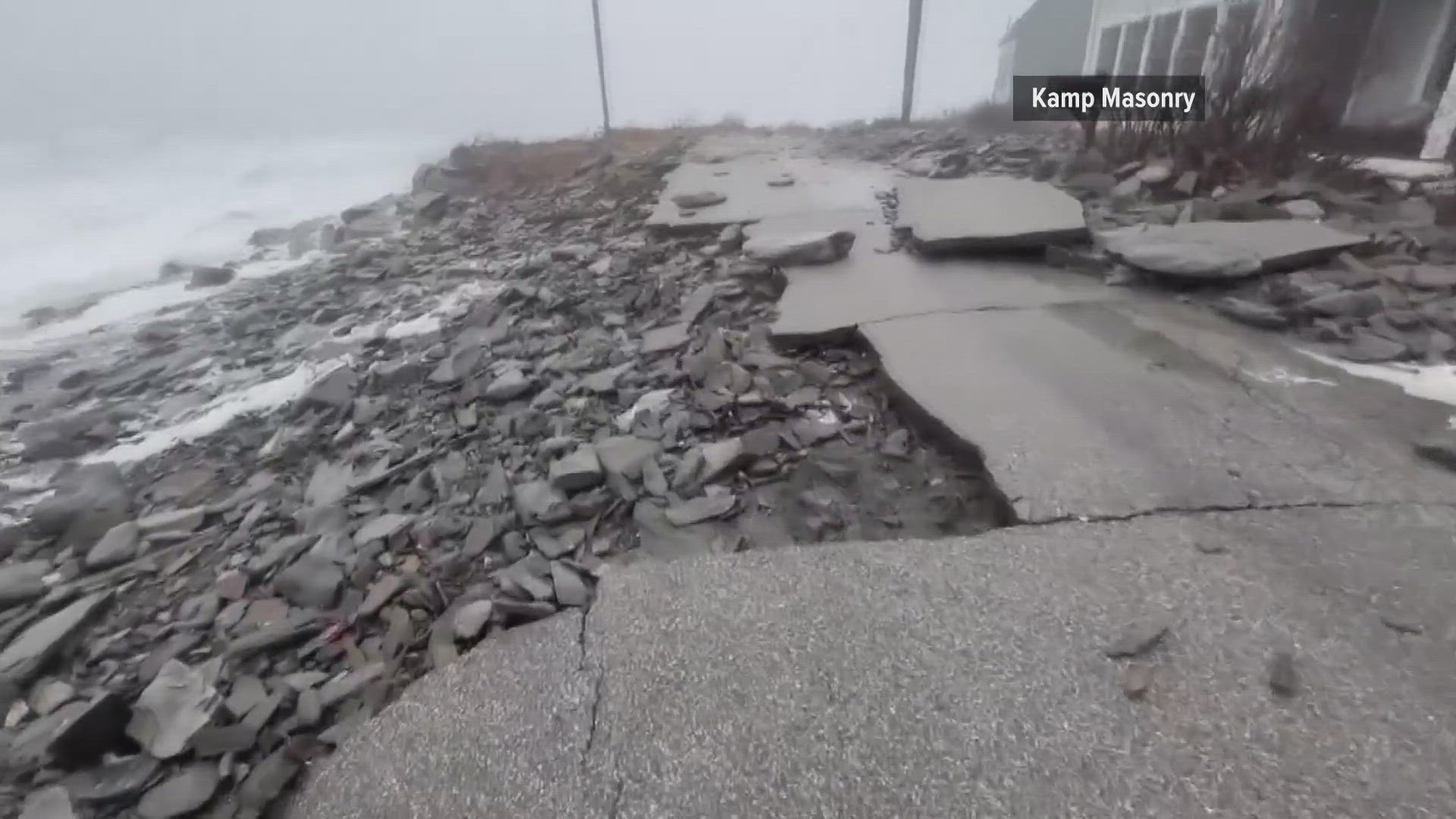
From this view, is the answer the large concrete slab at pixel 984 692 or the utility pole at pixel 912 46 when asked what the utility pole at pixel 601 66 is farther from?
the large concrete slab at pixel 984 692

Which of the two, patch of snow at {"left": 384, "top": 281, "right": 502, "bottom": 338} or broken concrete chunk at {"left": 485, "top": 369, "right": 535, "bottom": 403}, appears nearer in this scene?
broken concrete chunk at {"left": 485, "top": 369, "right": 535, "bottom": 403}

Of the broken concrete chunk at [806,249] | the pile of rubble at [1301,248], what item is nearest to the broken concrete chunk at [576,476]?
the broken concrete chunk at [806,249]

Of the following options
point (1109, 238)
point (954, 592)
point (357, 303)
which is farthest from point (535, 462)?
point (357, 303)

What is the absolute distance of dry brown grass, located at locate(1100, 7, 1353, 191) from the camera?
14.1 ft

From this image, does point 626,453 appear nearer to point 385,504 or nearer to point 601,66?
point 385,504

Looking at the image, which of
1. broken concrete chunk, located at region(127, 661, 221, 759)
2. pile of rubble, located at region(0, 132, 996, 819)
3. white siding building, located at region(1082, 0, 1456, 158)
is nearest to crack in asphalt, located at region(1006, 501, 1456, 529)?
pile of rubble, located at region(0, 132, 996, 819)

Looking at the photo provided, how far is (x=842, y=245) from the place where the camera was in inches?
147

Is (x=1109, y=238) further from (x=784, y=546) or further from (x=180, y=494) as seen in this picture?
(x=180, y=494)

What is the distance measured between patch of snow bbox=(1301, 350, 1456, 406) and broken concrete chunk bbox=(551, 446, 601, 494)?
2470 millimetres

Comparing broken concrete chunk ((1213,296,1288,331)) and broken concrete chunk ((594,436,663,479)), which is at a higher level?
broken concrete chunk ((1213,296,1288,331))

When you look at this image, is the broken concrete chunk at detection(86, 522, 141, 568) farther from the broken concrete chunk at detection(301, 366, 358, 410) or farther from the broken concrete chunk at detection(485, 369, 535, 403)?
the broken concrete chunk at detection(485, 369, 535, 403)

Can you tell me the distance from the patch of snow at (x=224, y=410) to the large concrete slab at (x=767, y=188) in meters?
2.27

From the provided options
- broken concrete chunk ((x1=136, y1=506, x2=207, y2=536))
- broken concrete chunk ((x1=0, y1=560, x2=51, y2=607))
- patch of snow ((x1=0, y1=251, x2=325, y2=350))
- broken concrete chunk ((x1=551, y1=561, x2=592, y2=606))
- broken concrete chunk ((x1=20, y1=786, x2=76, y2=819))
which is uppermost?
broken concrete chunk ((x1=551, y1=561, x2=592, y2=606))

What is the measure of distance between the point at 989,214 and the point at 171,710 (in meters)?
3.92
